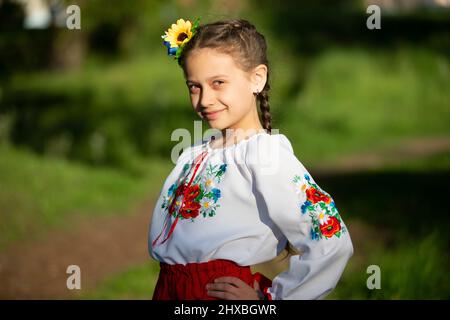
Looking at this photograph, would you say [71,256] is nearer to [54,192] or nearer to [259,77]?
[54,192]

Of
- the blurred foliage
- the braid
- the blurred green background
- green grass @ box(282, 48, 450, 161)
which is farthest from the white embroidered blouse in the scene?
green grass @ box(282, 48, 450, 161)

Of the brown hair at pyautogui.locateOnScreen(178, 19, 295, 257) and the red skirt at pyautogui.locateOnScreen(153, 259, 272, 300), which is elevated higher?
the brown hair at pyautogui.locateOnScreen(178, 19, 295, 257)

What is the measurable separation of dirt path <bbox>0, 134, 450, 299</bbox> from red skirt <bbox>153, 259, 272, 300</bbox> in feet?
8.76

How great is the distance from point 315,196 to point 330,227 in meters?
0.11

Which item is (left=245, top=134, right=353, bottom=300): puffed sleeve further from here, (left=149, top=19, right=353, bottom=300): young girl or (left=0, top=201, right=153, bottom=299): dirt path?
(left=0, top=201, right=153, bottom=299): dirt path

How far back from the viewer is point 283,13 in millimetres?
15680

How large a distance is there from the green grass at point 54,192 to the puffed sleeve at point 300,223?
13.0 ft

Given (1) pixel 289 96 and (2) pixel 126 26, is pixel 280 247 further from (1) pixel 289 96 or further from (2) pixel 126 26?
(2) pixel 126 26

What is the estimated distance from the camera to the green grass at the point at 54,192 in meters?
5.80

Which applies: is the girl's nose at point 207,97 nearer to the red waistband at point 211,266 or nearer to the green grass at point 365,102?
the red waistband at point 211,266

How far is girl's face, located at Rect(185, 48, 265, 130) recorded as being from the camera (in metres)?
2.06

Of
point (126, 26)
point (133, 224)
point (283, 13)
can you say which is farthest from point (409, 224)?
point (283, 13)
